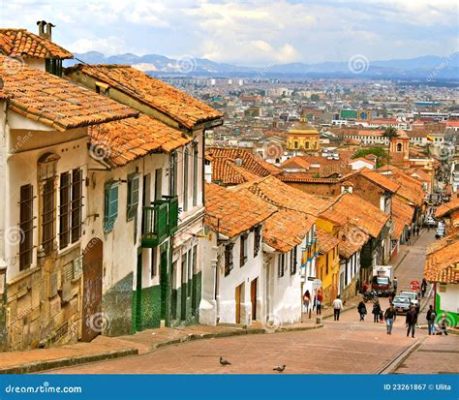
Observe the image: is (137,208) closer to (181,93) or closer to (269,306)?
(181,93)

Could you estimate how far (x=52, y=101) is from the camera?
15.2m

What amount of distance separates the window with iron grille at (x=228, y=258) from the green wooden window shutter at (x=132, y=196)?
790 centimetres

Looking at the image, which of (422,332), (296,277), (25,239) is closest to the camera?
(25,239)

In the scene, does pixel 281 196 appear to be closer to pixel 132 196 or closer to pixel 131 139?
pixel 132 196

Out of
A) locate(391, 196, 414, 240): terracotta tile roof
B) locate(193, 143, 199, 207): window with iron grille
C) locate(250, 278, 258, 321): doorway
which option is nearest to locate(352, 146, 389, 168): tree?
locate(391, 196, 414, 240): terracotta tile roof

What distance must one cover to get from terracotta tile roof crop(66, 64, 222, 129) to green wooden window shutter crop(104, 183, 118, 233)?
14.3 ft

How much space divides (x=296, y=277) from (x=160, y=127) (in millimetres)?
16935

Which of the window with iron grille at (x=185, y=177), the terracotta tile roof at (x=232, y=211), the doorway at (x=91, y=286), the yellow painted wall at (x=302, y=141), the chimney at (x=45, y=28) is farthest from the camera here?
the yellow painted wall at (x=302, y=141)

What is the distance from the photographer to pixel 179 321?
Result: 25531 millimetres

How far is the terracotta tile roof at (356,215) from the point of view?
52.6m

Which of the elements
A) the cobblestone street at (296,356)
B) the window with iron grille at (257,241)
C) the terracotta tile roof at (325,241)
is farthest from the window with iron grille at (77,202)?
the terracotta tile roof at (325,241)

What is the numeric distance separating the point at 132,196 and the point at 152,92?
525cm

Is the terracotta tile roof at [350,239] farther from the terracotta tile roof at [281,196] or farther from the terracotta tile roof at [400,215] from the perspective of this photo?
the terracotta tile roof at [400,215]

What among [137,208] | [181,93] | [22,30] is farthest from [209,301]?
[22,30]
